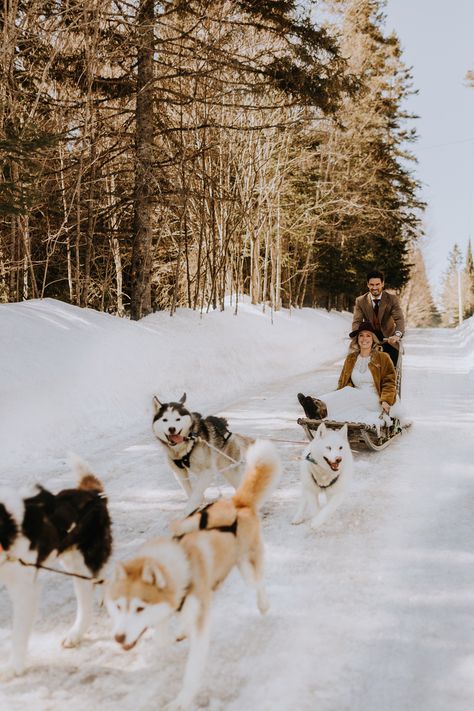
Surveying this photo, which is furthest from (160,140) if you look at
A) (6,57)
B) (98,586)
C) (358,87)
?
(98,586)

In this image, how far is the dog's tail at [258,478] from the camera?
3.11 metres

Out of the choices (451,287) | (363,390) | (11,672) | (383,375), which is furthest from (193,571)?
(451,287)

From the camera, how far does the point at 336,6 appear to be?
2234cm

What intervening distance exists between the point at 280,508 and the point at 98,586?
75.4 inches

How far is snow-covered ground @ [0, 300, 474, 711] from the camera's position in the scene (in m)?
2.57

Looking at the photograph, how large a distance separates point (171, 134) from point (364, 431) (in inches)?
395

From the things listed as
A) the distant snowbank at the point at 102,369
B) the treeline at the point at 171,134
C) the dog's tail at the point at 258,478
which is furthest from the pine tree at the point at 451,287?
the dog's tail at the point at 258,478

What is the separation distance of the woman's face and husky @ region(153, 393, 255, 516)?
8.26 feet

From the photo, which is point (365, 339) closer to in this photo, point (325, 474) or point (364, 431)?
point (364, 431)

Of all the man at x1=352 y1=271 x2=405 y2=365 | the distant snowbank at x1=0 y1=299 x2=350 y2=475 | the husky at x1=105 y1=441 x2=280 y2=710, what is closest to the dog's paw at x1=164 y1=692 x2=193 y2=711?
the husky at x1=105 y1=441 x2=280 y2=710

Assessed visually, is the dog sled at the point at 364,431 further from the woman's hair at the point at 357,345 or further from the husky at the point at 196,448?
the husky at the point at 196,448

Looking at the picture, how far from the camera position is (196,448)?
15.4 feet

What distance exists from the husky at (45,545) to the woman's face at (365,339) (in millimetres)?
4376

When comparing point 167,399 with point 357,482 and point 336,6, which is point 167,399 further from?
point 336,6
